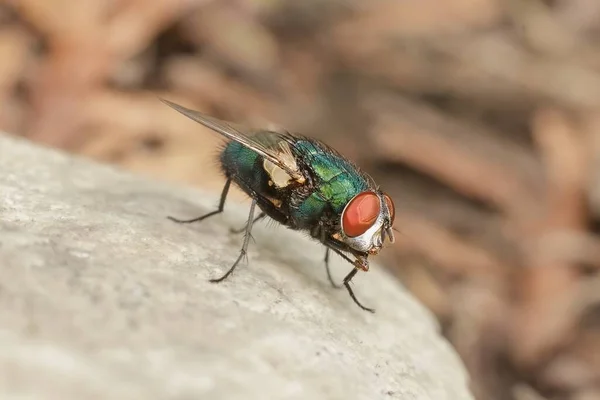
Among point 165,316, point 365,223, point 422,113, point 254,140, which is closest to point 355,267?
point 365,223

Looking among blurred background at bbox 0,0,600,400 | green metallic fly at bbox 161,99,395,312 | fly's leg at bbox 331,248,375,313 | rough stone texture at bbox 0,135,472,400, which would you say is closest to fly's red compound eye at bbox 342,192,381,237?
green metallic fly at bbox 161,99,395,312

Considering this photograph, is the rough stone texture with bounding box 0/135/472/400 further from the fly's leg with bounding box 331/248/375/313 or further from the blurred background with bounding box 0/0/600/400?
the blurred background with bounding box 0/0/600/400

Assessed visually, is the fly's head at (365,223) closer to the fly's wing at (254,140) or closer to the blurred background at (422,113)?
the fly's wing at (254,140)

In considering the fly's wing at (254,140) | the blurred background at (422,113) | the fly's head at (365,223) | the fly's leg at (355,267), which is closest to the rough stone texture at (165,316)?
the fly's leg at (355,267)

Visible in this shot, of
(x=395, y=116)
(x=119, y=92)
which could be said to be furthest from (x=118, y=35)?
(x=395, y=116)

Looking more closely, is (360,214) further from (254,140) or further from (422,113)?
(422,113)

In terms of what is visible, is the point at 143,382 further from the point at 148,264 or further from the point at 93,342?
the point at 148,264
